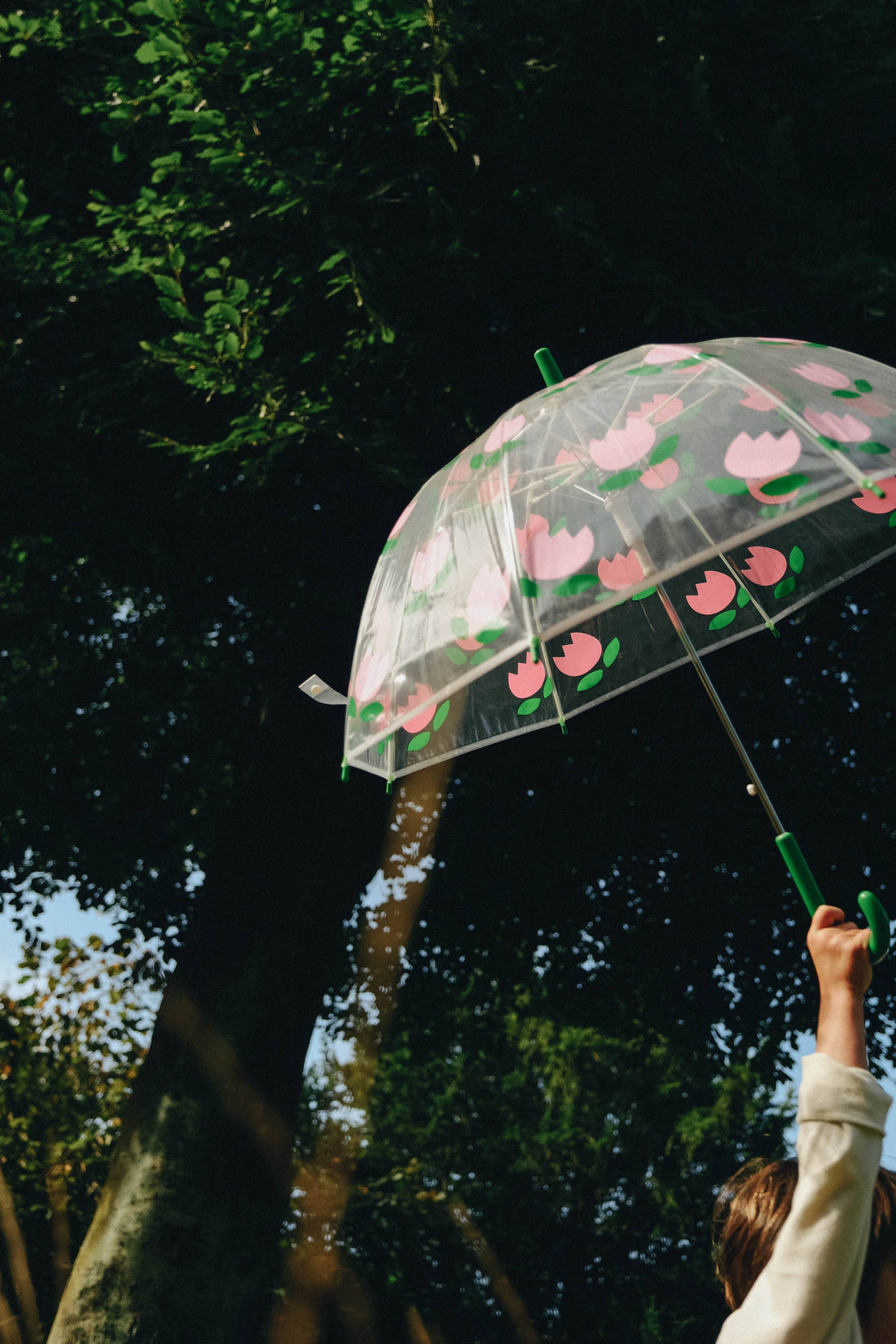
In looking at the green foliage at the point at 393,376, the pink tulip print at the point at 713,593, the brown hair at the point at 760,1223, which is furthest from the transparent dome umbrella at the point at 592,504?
the green foliage at the point at 393,376

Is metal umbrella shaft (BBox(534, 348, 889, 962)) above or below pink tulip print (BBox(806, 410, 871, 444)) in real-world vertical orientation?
below

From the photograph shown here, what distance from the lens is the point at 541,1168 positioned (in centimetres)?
2375

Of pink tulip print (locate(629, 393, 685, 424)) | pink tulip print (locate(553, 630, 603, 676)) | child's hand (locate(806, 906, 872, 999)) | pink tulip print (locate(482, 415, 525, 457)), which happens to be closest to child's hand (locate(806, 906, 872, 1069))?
child's hand (locate(806, 906, 872, 999))

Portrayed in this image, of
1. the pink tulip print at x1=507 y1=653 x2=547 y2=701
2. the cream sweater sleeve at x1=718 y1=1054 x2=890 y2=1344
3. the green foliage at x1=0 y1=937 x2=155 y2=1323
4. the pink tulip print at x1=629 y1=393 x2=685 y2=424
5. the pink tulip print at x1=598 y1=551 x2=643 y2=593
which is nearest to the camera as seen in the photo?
the cream sweater sleeve at x1=718 y1=1054 x2=890 y2=1344

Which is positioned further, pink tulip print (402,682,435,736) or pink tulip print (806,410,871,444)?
pink tulip print (402,682,435,736)

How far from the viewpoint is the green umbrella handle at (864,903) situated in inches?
62.8

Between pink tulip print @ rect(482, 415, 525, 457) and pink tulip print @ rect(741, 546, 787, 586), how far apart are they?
3.58 feet

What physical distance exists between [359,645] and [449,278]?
4.15 m

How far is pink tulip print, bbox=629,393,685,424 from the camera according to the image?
9.20 feet

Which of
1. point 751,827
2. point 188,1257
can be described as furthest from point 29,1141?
point 751,827

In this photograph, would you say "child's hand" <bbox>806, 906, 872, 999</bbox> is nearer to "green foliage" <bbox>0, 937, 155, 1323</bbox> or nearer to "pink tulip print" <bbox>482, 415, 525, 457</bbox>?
"pink tulip print" <bbox>482, 415, 525, 457</bbox>

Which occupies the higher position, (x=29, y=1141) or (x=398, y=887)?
(x=398, y=887)

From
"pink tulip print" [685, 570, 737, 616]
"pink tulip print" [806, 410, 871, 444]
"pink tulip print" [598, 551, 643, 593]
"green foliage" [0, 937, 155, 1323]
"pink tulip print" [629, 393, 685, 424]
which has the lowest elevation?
"green foliage" [0, 937, 155, 1323]

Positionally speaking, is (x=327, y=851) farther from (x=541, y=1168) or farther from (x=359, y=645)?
→ (x=541, y=1168)
